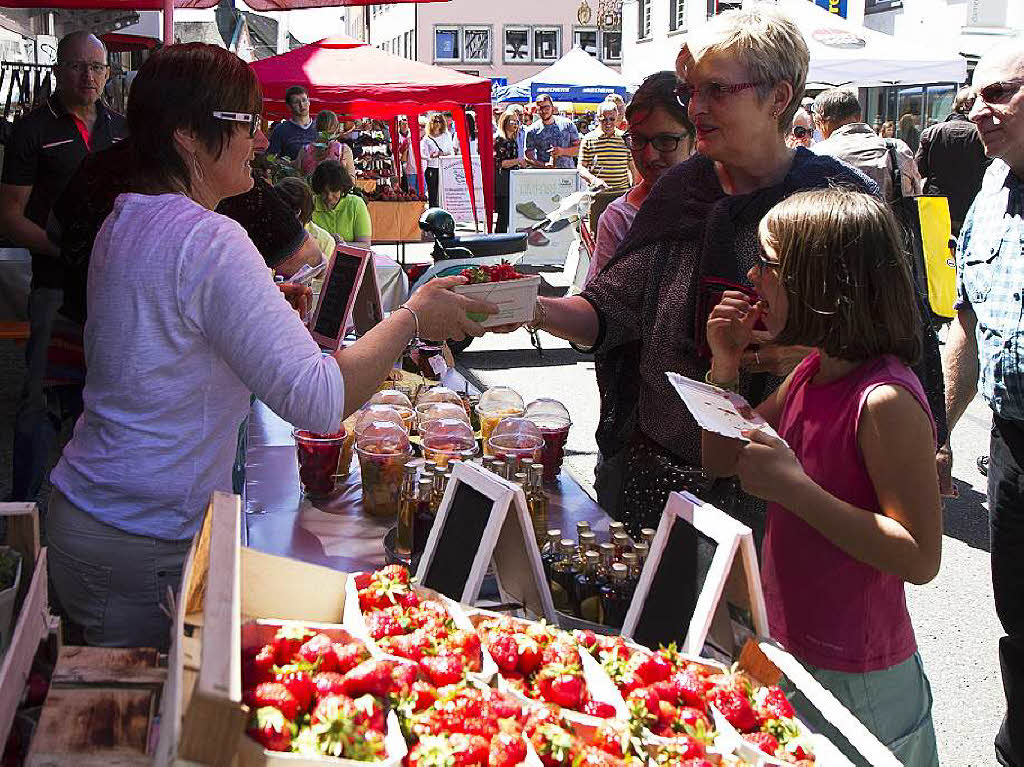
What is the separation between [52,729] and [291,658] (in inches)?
14.8

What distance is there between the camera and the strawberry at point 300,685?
154 cm

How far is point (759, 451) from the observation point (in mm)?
2080

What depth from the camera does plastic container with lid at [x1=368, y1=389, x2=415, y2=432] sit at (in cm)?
354

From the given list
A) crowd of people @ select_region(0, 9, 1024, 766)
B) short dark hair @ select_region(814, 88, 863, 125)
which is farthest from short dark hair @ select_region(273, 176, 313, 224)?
short dark hair @ select_region(814, 88, 863, 125)

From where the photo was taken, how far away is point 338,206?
8500 millimetres

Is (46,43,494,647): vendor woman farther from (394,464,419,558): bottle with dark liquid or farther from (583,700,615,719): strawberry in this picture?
(583,700,615,719): strawberry

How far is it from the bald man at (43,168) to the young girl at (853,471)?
375 centimetres

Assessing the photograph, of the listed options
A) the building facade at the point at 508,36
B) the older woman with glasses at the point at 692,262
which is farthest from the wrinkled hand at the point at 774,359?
the building facade at the point at 508,36

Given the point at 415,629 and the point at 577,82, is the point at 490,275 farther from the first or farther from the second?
the point at 577,82

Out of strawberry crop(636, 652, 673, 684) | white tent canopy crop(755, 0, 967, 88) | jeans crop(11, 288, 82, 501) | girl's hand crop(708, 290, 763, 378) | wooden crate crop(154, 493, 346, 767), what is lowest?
jeans crop(11, 288, 82, 501)

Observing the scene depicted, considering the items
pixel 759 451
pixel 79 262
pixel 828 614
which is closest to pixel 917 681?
pixel 828 614

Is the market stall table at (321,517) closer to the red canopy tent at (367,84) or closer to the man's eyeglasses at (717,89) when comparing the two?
the man's eyeglasses at (717,89)

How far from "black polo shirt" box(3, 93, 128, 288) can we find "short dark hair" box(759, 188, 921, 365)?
4151mm

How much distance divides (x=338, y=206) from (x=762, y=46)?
616 centimetres
